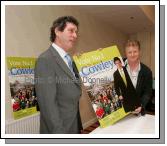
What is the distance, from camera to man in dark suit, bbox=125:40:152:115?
1310 mm

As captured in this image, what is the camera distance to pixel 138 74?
4.42 feet

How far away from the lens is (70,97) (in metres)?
1.23

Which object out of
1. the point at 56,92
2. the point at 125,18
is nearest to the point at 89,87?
the point at 56,92

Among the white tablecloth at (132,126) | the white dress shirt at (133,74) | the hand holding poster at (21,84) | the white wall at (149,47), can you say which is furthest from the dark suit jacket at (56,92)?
the white wall at (149,47)

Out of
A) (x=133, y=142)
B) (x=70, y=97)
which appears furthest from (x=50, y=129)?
(x=133, y=142)

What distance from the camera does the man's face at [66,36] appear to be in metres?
1.26

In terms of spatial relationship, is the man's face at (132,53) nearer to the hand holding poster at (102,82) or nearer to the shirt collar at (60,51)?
the hand holding poster at (102,82)

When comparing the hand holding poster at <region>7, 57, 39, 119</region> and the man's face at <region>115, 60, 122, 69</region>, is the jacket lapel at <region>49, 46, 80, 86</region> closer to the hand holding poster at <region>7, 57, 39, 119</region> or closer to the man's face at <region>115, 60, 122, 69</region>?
the man's face at <region>115, 60, 122, 69</region>

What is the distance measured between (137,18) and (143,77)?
2.16m

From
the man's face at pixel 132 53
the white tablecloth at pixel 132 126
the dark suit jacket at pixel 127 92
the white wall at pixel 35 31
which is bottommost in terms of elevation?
the white tablecloth at pixel 132 126

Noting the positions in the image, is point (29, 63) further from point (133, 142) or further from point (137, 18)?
point (137, 18)

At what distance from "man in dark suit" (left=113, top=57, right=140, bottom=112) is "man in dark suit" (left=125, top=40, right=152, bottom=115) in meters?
0.04

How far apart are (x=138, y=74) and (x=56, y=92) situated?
0.52 meters

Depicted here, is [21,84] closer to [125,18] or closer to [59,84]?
[59,84]
